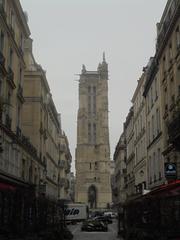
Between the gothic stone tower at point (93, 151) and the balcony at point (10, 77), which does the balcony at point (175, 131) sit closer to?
the balcony at point (10, 77)

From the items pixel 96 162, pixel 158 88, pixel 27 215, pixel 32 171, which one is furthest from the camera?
pixel 96 162

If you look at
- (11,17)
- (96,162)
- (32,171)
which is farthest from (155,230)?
(96,162)

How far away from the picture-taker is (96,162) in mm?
142125

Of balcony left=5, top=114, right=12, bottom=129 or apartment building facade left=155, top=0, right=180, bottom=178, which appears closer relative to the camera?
apartment building facade left=155, top=0, right=180, bottom=178

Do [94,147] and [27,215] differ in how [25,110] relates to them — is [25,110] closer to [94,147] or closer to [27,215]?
[27,215]

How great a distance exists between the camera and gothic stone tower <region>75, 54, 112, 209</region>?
138613 millimetres

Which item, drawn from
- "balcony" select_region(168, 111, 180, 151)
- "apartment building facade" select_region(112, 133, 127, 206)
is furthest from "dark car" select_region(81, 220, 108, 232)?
"apartment building facade" select_region(112, 133, 127, 206)

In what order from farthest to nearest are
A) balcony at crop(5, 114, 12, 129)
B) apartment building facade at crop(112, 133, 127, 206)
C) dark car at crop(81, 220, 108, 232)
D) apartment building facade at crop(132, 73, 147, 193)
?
apartment building facade at crop(112, 133, 127, 206) < apartment building facade at crop(132, 73, 147, 193) < dark car at crop(81, 220, 108, 232) < balcony at crop(5, 114, 12, 129)

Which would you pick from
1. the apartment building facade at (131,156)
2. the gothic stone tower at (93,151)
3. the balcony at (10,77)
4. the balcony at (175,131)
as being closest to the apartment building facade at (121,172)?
the apartment building facade at (131,156)

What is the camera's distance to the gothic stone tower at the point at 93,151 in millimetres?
138613

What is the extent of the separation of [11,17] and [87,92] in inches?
4466

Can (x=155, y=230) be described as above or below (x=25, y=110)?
below

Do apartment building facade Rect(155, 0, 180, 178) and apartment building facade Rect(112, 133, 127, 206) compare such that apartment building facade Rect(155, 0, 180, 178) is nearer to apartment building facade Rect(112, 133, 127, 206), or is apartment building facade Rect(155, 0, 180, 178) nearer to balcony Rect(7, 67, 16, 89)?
balcony Rect(7, 67, 16, 89)

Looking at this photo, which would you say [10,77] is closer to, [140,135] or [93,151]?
[140,135]
